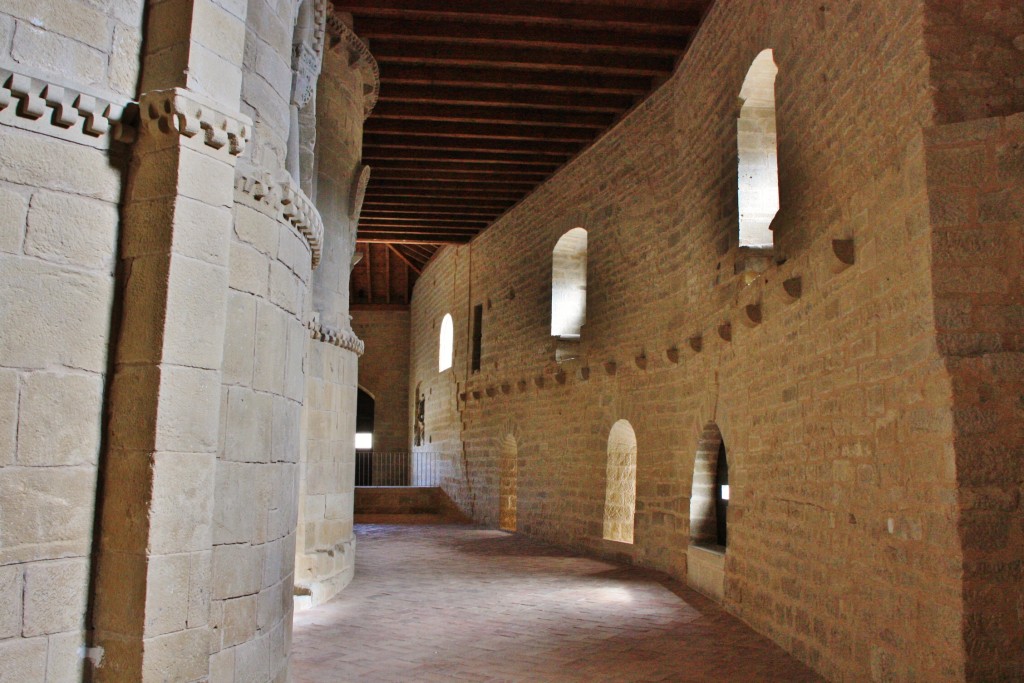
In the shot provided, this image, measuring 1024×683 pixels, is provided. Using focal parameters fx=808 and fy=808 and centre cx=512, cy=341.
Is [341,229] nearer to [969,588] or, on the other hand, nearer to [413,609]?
[413,609]

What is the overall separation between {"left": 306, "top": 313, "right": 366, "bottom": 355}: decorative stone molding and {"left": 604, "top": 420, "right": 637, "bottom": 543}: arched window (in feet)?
12.7

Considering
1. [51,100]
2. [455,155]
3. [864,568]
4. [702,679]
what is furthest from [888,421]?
[455,155]

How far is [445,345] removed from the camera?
18.4m

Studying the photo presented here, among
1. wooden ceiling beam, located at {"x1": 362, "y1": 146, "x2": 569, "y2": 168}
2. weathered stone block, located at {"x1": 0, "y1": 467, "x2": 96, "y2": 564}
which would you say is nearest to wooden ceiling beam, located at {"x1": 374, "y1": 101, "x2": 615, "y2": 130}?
wooden ceiling beam, located at {"x1": 362, "y1": 146, "x2": 569, "y2": 168}

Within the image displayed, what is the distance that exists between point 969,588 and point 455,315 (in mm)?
13777

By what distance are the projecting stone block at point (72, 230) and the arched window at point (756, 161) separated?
544 cm

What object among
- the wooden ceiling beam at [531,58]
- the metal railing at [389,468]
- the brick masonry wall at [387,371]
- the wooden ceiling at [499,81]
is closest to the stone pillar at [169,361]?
the wooden ceiling at [499,81]

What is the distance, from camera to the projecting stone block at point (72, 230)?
2.79 metres

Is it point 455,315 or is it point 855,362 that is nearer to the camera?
point 855,362

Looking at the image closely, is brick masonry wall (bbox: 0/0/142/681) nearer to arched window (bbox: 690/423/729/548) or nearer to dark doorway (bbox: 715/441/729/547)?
arched window (bbox: 690/423/729/548)

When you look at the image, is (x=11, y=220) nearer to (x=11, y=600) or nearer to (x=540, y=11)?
(x=11, y=600)

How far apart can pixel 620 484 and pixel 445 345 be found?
28.2 feet

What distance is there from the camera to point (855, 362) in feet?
15.9

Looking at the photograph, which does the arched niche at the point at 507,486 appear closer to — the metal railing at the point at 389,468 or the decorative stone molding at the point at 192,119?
the metal railing at the point at 389,468
